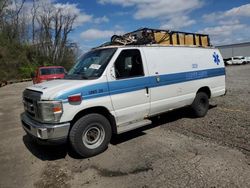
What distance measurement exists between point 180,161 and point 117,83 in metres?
1.98

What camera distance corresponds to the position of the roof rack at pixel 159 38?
600 cm

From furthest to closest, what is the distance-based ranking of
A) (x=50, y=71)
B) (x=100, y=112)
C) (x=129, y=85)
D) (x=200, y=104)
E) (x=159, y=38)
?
1. (x=50, y=71)
2. (x=200, y=104)
3. (x=159, y=38)
4. (x=129, y=85)
5. (x=100, y=112)

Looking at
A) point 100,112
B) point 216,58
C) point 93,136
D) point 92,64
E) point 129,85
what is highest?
point 92,64

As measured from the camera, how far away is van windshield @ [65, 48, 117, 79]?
5.06m

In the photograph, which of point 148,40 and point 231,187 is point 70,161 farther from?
point 148,40

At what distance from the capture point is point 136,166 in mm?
4375

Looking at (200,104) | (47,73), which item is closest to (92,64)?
(200,104)

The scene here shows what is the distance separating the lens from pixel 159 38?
6.54 meters

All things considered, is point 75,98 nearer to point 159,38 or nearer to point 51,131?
point 51,131

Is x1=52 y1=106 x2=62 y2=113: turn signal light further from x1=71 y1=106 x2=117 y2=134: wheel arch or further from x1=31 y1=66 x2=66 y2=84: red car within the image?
x1=31 y1=66 x2=66 y2=84: red car

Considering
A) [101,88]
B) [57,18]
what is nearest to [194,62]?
[101,88]

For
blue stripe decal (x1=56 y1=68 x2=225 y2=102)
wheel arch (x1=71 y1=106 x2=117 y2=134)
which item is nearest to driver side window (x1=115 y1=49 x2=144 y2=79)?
blue stripe decal (x1=56 y1=68 x2=225 y2=102)

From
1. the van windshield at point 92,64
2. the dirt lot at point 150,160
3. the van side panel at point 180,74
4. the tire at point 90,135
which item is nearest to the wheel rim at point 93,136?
the tire at point 90,135

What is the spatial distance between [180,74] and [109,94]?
92.2 inches
